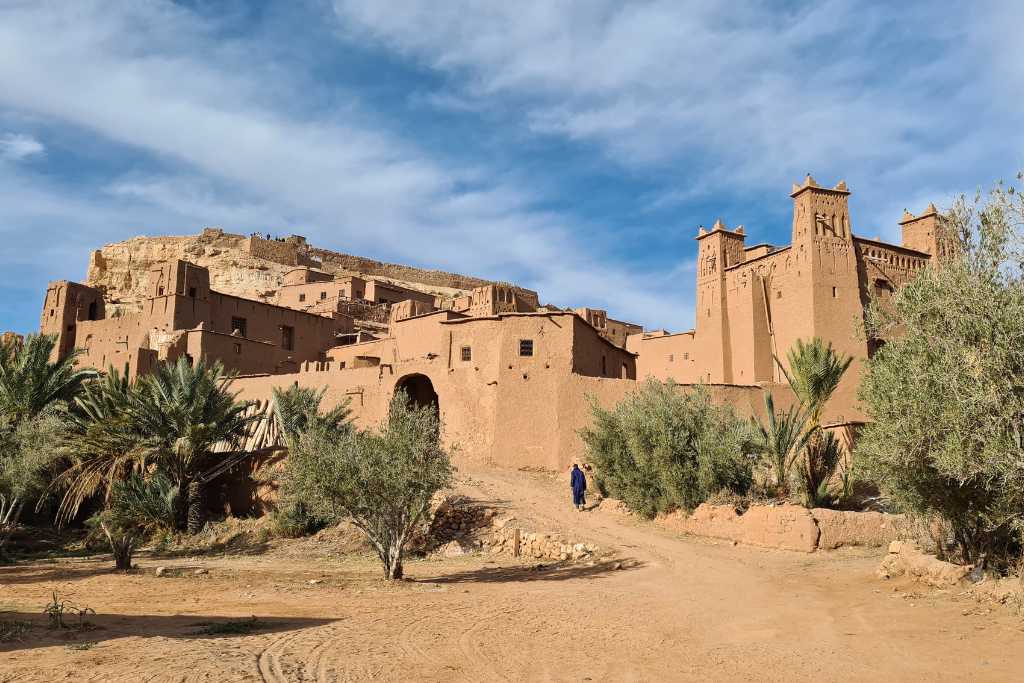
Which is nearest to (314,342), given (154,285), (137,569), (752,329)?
(154,285)

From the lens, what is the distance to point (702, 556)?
575 inches

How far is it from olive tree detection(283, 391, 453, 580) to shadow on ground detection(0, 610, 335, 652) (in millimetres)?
3079

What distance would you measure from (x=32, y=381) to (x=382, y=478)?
12.8 meters

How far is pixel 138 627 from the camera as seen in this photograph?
29.7 ft

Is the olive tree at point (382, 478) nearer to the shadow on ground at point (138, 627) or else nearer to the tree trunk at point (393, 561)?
the tree trunk at point (393, 561)

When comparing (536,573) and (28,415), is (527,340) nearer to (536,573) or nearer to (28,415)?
(536,573)

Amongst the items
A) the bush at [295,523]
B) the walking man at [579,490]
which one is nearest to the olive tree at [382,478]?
the bush at [295,523]

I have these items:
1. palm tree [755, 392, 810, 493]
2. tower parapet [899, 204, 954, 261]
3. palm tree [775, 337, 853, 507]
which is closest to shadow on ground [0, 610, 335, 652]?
palm tree [755, 392, 810, 493]

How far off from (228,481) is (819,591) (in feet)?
53.3

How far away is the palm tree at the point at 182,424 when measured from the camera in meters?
19.8

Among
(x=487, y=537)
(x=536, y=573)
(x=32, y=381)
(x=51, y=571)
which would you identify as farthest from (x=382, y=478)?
(x=32, y=381)

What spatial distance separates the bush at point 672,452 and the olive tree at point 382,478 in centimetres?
599

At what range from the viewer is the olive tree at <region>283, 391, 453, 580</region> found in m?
12.7

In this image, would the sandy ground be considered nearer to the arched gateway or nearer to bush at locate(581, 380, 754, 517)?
bush at locate(581, 380, 754, 517)
